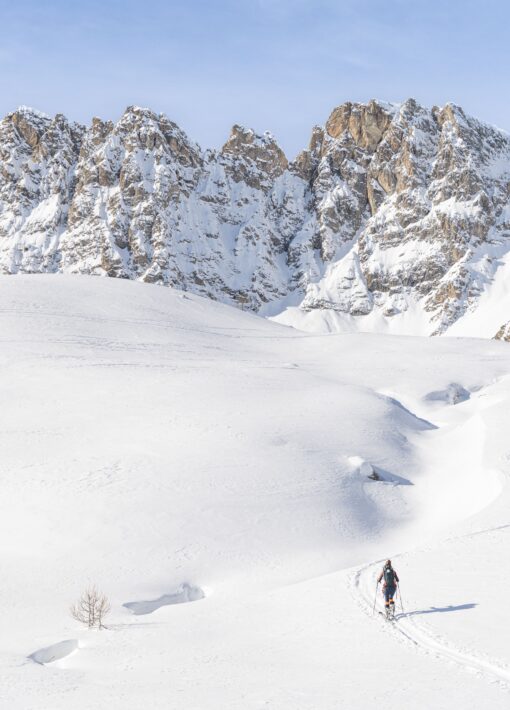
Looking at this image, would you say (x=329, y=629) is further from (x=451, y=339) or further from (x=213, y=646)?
(x=451, y=339)

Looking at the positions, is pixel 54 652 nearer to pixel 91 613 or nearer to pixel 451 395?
pixel 91 613

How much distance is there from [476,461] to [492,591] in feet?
84.2

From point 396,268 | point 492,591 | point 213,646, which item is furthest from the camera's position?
point 396,268

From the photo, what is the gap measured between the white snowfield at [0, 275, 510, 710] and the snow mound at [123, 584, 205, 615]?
85 millimetres

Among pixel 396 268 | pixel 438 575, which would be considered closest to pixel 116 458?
pixel 438 575

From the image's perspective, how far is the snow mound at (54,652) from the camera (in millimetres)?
21047

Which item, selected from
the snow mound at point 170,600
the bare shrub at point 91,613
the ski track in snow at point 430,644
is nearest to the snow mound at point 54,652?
the bare shrub at point 91,613

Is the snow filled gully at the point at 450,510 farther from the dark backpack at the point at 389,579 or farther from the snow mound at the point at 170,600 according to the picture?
the snow mound at the point at 170,600

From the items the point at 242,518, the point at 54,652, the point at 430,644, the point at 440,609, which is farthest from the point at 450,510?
the point at 54,652

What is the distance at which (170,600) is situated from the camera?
30141 mm

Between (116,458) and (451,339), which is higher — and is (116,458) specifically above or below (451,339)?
below

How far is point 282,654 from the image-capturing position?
1817cm

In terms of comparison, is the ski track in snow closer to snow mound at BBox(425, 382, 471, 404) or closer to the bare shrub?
the bare shrub

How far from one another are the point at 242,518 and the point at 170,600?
24.8ft
